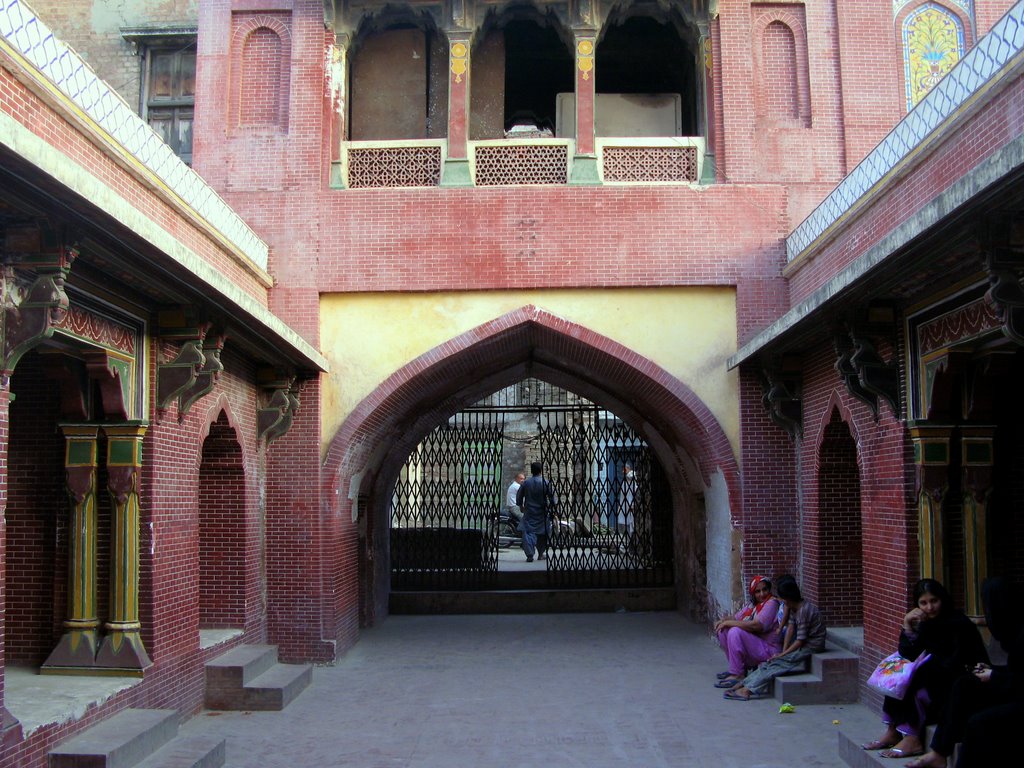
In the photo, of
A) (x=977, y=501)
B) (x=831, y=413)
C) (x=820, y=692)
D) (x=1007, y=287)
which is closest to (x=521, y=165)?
(x=831, y=413)

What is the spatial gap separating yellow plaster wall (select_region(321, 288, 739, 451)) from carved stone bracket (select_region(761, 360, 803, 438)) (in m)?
0.52

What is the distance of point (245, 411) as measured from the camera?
951 centimetres

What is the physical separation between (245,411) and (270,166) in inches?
106

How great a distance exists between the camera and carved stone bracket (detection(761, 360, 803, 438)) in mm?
9789

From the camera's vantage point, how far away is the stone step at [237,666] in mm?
8133

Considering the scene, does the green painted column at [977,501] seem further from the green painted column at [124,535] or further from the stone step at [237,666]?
the green painted column at [124,535]

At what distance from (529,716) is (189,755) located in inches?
105

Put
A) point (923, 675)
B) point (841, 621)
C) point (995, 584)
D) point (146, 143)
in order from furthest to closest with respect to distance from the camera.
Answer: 1. point (841, 621)
2. point (146, 143)
3. point (923, 675)
4. point (995, 584)

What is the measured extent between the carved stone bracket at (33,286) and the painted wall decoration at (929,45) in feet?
28.9

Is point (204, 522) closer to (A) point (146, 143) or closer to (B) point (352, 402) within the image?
(B) point (352, 402)

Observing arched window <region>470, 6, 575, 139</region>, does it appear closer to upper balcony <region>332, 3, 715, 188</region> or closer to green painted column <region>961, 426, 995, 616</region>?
upper balcony <region>332, 3, 715, 188</region>

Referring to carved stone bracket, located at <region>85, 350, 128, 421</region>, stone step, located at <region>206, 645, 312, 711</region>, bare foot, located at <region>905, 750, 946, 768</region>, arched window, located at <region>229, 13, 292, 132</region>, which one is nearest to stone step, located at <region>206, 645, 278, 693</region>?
stone step, located at <region>206, 645, 312, 711</region>

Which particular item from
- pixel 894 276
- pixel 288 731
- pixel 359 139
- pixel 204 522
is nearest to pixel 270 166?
pixel 359 139

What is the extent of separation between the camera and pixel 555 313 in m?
10.4
